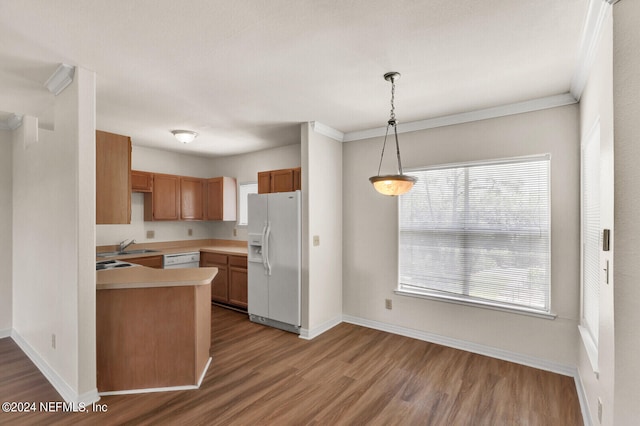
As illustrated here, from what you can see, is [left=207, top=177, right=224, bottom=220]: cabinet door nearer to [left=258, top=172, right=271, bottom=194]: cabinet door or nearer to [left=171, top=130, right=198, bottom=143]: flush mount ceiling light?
[left=258, top=172, right=271, bottom=194]: cabinet door

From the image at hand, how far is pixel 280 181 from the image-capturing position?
4270 millimetres

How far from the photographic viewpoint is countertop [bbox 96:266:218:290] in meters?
2.54

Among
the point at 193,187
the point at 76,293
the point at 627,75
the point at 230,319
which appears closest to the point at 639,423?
the point at 627,75

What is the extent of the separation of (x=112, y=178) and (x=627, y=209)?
3.51m

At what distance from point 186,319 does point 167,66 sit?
6.68ft

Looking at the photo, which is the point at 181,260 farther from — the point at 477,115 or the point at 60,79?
the point at 477,115

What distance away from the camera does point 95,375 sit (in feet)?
8.09

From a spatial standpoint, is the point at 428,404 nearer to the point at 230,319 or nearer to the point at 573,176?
the point at 573,176

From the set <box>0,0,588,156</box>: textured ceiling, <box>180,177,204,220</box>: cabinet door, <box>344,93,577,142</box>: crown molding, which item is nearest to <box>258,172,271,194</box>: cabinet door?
<box>0,0,588,156</box>: textured ceiling

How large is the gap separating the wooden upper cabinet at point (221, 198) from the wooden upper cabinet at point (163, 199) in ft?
1.82

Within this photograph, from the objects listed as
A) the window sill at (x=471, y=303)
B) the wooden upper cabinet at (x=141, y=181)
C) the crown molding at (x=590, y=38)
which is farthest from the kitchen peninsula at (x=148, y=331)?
the crown molding at (x=590, y=38)

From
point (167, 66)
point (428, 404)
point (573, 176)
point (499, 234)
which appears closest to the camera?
point (167, 66)

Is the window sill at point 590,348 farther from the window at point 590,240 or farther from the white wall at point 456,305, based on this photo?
the white wall at point 456,305

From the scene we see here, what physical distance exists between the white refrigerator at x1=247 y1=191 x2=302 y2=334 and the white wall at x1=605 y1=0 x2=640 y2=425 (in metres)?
2.87
